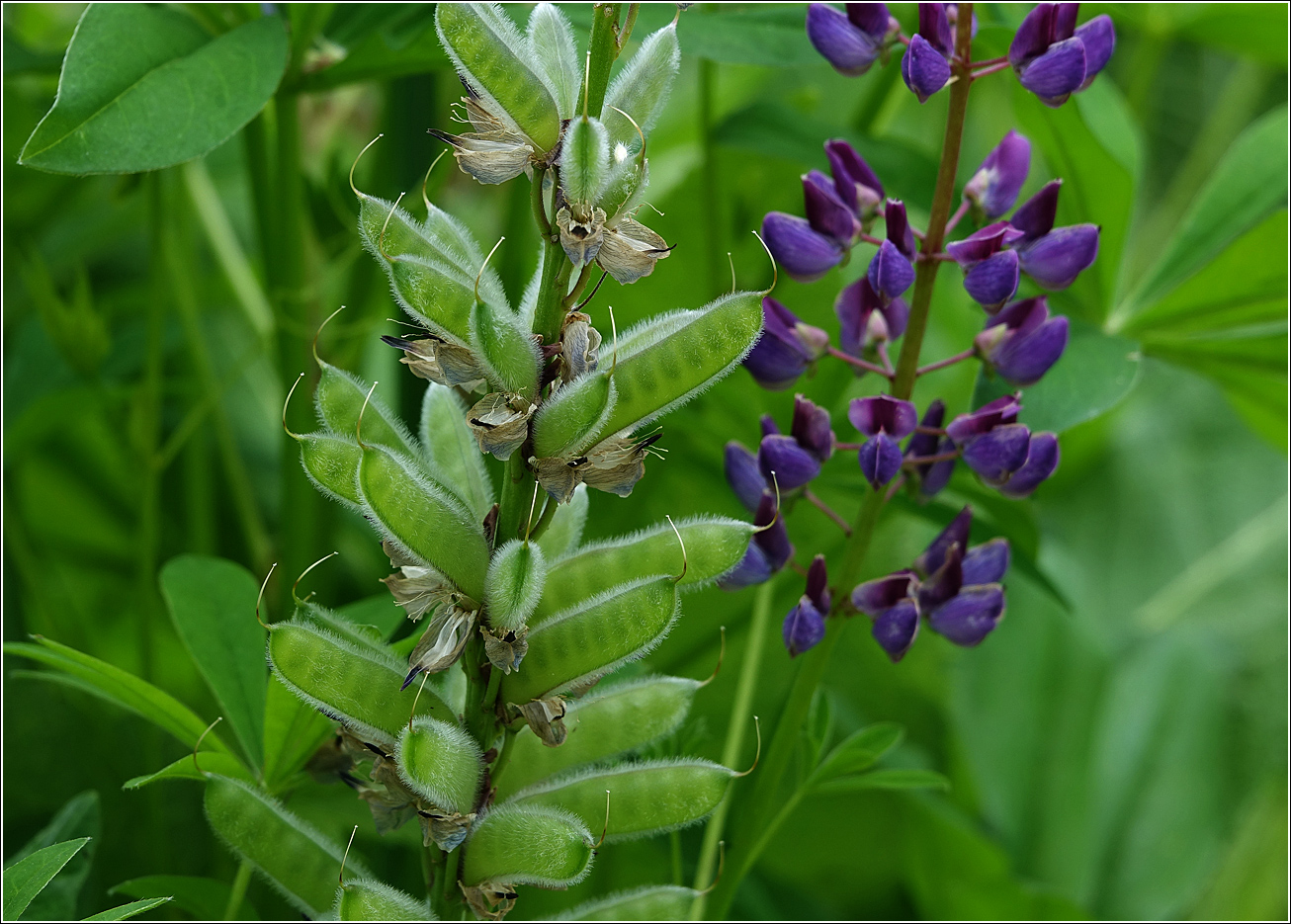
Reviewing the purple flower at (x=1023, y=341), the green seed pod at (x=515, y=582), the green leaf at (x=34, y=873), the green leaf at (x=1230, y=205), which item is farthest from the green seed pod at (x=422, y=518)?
the green leaf at (x=1230, y=205)

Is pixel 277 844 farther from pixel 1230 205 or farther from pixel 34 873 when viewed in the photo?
pixel 1230 205

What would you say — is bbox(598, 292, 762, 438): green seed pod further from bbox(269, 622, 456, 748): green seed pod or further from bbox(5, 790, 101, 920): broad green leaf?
bbox(5, 790, 101, 920): broad green leaf

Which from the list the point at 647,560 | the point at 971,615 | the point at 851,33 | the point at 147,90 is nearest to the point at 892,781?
the point at 971,615

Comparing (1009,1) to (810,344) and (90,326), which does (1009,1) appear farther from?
(90,326)

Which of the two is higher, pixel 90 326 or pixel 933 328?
pixel 90 326

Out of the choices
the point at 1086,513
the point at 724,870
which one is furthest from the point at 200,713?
the point at 1086,513
